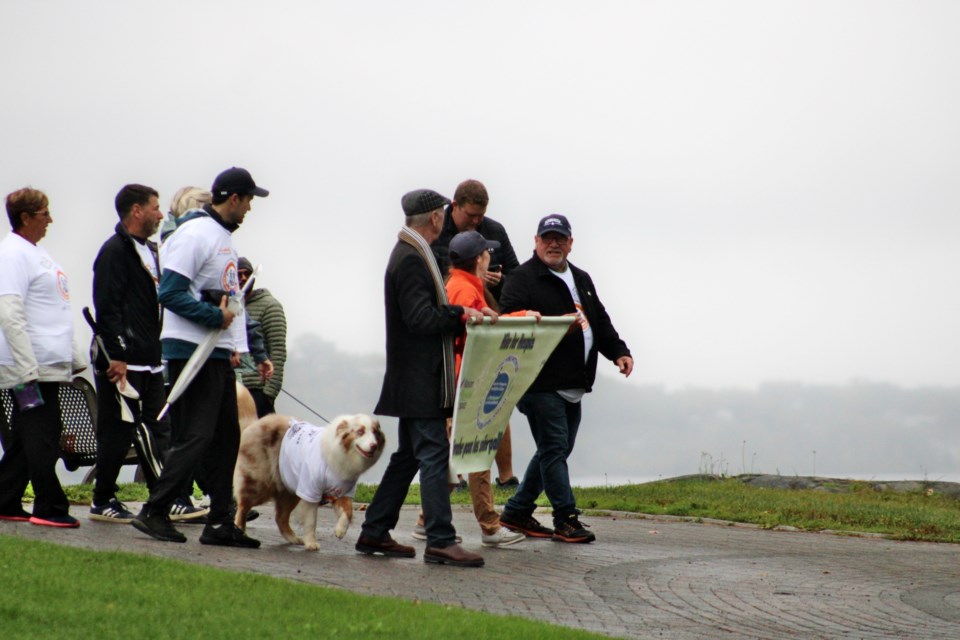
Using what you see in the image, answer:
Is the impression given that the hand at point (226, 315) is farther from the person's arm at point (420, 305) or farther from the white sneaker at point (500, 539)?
the white sneaker at point (500, 539)

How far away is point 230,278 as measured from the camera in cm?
998

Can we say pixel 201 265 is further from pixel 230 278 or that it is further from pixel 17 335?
pixel 17 335

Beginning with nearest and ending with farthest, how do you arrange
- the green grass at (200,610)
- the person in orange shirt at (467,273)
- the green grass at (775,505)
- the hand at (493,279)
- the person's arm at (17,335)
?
the green grass at (200,610), the person in orange shirt at (467,273), the person's arm at (17,335), the hand at (493,279), the green grass at (775,505)

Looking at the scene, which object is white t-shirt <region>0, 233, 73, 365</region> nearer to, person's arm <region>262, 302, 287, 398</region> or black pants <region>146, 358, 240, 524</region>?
black pants <region>146, 358, 240, 524</region>

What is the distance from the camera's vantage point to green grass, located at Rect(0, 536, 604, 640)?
6617mm

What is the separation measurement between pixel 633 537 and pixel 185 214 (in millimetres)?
5017

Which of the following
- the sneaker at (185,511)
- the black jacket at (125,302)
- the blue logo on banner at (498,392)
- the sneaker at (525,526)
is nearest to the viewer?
the blue logo on banner at (498,392)

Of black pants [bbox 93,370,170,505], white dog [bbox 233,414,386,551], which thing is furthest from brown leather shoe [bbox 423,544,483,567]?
black pants [bbox 93,370,170,505]

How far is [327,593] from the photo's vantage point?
759 centimetres

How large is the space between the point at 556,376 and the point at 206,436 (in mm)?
2972

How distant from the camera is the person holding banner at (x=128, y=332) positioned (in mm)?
11102

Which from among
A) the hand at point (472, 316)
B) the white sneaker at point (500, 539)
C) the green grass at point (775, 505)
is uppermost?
the hand at point (472, 316)

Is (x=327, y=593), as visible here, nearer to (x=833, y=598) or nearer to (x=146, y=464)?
(x=833, y=598)

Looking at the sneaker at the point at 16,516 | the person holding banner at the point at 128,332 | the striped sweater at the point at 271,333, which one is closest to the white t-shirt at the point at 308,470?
the person holding banner at the point at 128,332
